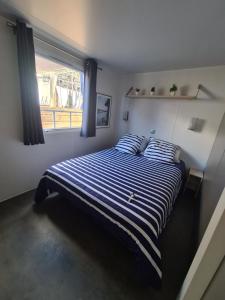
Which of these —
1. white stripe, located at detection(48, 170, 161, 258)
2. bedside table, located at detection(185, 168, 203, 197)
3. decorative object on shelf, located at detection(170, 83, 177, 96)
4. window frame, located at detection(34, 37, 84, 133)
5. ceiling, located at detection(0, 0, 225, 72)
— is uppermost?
ceiling, located at detection(0, 0, 225, 72)

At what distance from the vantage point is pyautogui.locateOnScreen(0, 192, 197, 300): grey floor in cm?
111

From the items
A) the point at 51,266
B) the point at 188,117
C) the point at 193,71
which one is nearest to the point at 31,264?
the point at 51,266

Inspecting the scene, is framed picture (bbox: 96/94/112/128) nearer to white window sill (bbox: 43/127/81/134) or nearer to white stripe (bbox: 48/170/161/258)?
white window sill (bbox: 43/127/81/134)

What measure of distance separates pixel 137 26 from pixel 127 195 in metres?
1.85

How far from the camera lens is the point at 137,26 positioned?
4.84 feet

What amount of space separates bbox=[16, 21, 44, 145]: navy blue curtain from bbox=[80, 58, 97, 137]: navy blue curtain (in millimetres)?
923

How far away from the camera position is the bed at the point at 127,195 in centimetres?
115

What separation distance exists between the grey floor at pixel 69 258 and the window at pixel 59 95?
1.49m

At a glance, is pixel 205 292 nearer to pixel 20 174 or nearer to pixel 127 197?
pixel 127 197

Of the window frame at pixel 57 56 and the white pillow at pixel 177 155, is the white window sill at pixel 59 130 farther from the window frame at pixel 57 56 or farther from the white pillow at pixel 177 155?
the white pillow at pixel 177 155

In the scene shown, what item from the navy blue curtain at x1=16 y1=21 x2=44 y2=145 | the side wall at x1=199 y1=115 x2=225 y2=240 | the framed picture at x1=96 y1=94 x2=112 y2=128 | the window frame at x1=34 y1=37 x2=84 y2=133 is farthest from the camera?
the framed picture at x1=96 y1=94 x2=112 y2=128

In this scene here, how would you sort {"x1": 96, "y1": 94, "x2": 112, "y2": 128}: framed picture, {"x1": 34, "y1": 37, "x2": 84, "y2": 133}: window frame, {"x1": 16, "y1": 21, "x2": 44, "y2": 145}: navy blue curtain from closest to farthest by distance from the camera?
{"x1": 16, "y1": 21, "x2": 44, "y2": 145}: navy blue curtain, {"x1": 34, "y1": 37, "x2": 84, "y2": 133}: window frame, {"x1": 96, "y1": 94, "x2": 112, "y2": 128}: framed picture

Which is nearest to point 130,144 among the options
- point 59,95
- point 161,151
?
point 161,151

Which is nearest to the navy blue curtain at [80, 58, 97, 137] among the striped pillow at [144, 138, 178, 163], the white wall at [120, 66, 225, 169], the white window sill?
the white window sill
